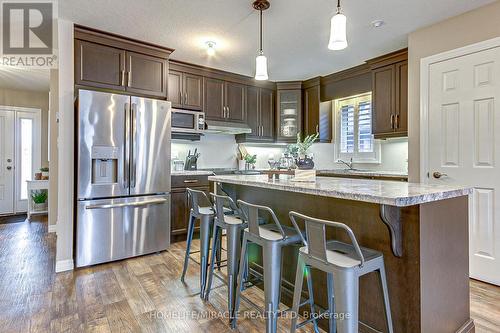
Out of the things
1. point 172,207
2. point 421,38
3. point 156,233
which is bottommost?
point 156,233

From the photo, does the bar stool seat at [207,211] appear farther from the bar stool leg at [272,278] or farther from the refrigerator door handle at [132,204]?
the refrigerator door handle at [132,204]

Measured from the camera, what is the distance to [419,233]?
140 centimetres

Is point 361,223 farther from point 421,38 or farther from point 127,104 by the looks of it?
point 127,104

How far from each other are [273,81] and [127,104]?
276cm

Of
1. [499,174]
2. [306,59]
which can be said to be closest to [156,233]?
[306,59]

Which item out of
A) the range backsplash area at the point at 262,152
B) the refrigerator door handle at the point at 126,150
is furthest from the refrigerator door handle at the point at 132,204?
the range backsplash area at the point at 262,152

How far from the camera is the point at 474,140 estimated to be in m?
2.57

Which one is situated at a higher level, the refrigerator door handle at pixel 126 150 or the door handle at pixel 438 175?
the refrigerator door handle at pixel 126 150

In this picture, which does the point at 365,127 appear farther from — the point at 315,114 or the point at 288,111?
the point at 288,111

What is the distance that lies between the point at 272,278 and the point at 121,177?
2180 mm

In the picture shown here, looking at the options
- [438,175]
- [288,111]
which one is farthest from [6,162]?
[438,175]

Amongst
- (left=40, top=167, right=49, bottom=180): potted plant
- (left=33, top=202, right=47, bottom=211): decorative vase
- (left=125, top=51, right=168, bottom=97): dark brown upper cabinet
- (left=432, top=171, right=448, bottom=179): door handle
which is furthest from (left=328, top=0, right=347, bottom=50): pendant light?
(left=33, top=202, right=47, bottom=211): decorative vase

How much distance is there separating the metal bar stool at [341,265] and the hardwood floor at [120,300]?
2.48ft

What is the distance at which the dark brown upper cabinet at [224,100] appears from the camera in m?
4.31
